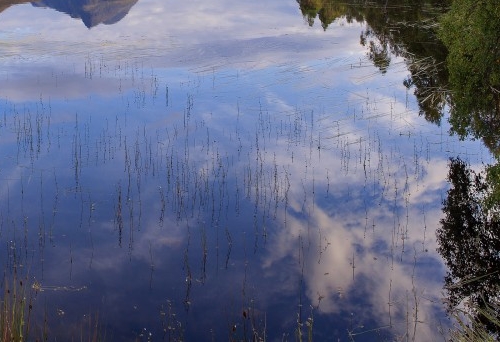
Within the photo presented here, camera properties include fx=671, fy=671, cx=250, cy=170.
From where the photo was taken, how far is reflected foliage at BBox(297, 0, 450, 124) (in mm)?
30859

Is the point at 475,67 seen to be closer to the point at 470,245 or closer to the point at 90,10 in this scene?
the point at 470,245

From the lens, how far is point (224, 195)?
19484 millimetres

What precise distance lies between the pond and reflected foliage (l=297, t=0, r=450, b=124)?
0.47 metres

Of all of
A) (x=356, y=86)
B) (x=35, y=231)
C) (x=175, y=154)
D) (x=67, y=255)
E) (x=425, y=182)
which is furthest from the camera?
(x=356, y=86)

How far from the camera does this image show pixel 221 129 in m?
25.7

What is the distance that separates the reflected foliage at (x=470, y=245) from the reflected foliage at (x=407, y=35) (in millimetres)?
7919

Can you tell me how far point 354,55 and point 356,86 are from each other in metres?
8.46

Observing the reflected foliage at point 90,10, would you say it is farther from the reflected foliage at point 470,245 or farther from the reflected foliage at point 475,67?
the reflected foliage at point 470,245

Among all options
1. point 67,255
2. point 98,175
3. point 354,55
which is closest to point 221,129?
point 98,175

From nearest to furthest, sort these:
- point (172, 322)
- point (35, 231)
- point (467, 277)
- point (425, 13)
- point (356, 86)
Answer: point (172, 322)
point (467, 277)
point (35, 231)
point (356, 86)
point (425, 13)

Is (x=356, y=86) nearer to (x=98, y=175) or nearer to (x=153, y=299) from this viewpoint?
(x=98, y=175)

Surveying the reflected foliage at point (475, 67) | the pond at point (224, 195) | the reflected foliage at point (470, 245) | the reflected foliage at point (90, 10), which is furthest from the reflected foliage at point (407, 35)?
the reflected foliage at point (90, 10)

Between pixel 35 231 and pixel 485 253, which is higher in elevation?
pixel 485 253

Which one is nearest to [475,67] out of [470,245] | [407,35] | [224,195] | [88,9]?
[470,245]
